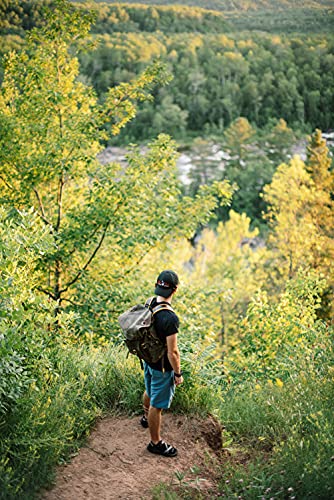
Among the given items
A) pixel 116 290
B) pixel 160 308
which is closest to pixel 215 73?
pixel 116 290

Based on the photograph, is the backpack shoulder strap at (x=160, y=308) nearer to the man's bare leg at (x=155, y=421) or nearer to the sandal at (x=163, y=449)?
the man's bare leg at (x=155, y=421)

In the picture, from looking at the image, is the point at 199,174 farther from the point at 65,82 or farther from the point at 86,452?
the point at 86,452

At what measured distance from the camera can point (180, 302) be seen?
28.2 feet

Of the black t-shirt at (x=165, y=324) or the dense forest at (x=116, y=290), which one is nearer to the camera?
the dense forest at (x=116, y=290)

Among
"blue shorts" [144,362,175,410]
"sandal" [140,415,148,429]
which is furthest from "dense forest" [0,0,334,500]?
"blue shorts" [144,362,175,410]

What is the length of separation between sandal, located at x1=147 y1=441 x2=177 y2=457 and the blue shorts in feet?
1.32

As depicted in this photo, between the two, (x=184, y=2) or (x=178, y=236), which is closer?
(x=178, y=236)

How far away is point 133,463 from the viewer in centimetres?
441

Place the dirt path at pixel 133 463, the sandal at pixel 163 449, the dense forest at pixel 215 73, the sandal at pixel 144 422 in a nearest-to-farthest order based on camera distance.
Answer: the dirt path at pixel 133 463 → the sandal at pixel 163 449 → the sandal at pixel 144 422 → the dense forest at pixel 215 73

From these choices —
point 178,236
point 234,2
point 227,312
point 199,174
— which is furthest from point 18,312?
point 234,2

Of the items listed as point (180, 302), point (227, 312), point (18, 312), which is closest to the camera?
point (18, 312)

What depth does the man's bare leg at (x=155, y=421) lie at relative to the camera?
4.41m

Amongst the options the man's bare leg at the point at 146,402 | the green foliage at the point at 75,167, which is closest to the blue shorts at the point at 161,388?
the man's bare leg at the point at 146,402

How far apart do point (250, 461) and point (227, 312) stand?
704 inches
